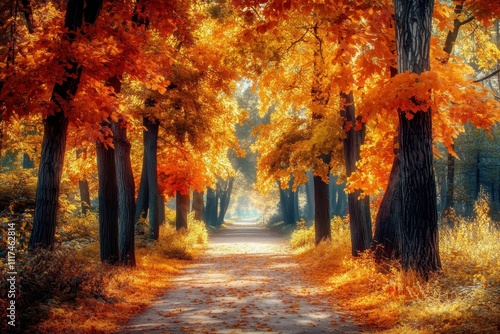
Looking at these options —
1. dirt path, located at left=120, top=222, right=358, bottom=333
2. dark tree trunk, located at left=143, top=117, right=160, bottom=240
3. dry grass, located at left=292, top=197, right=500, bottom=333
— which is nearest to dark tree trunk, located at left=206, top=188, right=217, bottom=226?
dark tree trunk, located at left=143, top=117, right=160, bottom=240

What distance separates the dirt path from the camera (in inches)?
320

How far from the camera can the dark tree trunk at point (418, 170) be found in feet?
29.6

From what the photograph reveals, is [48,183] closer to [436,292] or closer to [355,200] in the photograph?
[436,292]

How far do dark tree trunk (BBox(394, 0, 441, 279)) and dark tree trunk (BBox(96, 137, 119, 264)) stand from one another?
7.88 meters

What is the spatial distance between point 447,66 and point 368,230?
6512 mm

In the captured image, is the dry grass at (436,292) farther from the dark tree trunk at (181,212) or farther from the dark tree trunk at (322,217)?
the dark tree trunk at (181,212)

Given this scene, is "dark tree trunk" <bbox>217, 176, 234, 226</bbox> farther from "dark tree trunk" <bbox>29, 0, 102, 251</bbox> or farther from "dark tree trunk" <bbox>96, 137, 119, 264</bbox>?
"dark tree trunk" <bbox>29, 0, 102, 251</bbox>

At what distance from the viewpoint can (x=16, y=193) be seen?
16609mm

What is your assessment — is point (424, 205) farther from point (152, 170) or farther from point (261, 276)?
point (152, 170)

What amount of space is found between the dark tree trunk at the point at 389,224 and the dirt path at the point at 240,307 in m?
1.94

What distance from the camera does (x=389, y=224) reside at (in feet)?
41.9

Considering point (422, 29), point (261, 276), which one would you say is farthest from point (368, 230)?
point (422, 29)

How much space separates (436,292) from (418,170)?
2.17 meters

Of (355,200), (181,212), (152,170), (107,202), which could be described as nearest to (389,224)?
(355,200)
